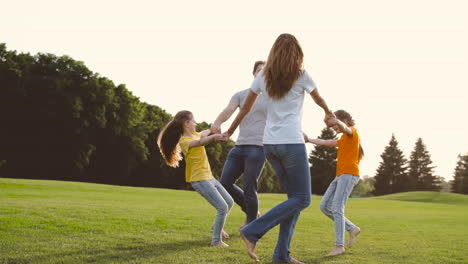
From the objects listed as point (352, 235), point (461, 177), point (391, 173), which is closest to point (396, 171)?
point (391, 173)

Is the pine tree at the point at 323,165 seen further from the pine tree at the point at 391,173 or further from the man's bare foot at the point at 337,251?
the man's bare foot at the point at 337,251

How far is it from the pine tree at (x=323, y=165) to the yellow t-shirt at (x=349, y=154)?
76497mm

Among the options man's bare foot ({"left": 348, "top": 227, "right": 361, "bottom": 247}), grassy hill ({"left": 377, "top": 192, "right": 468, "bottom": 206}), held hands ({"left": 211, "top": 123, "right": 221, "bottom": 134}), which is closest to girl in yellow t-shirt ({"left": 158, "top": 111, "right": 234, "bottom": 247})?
held hands ({"left": 211, "top": 123, "right": 221, "bottom": 134})

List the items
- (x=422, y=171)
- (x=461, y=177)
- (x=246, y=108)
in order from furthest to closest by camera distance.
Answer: (x=422, y=171) < (x=461, y=177) < (x=246, y=108)

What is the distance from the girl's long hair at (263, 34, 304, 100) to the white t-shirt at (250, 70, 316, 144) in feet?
0.23

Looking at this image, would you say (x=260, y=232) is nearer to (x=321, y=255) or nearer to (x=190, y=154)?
Result: (x=321, y=255)

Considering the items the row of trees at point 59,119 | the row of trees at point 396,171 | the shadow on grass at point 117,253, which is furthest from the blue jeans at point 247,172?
the row of trees at point 396,171

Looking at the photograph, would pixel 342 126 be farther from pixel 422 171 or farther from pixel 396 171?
pixel 422 171

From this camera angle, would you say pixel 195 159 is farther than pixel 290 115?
Yes

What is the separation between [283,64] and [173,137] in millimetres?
2699

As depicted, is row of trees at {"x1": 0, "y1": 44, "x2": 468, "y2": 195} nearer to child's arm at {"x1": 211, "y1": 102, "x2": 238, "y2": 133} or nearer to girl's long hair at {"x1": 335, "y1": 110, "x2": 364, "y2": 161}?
child's arm at {"x1": 211, "y1": 102, "x2": 238, "y2": 133}

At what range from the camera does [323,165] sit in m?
83.6

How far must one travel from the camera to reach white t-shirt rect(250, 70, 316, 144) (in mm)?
5079

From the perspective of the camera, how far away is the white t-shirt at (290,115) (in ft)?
16.7
